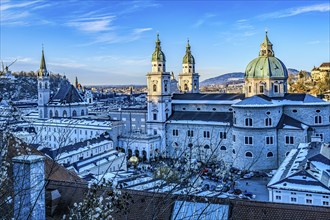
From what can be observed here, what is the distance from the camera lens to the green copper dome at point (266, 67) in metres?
41.4

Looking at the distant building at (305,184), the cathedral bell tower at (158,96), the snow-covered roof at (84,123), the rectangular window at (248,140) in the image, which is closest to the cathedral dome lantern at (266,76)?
the rectangular window at (248,140)

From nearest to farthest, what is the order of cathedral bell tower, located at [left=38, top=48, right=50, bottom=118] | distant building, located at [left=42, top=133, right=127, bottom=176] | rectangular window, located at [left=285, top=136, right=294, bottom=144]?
1. distant building, located at [left=42, top=133, right=127, bottom=176]
2. rectangular window, located at [left=285, top=136, right=294, bottom=144]
3. cathedral bell tower, located at [left=38, top=48, right=50, bottom=118]

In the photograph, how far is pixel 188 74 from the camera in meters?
54.5

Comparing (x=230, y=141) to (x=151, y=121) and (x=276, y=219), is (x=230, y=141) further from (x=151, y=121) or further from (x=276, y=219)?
(x=276, y=219)

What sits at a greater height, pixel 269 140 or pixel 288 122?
pixel 288 122

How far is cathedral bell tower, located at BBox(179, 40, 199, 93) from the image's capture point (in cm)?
5453

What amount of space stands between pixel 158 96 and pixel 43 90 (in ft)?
72.9

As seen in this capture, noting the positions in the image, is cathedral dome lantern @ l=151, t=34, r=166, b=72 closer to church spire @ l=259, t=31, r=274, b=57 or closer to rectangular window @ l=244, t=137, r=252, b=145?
church spire @ l=259, t=31, r=274, b=57

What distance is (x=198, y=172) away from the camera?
614cm

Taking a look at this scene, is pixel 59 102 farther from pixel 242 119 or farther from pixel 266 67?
pixel 266 67

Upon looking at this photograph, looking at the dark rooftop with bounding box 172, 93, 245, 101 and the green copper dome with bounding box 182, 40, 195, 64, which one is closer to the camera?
the dark rooftop with bounding box 172, 93, 245, 101

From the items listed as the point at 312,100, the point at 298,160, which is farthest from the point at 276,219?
the point at 312,100

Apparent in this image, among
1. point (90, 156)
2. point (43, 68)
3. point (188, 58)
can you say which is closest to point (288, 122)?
point (90, 156)

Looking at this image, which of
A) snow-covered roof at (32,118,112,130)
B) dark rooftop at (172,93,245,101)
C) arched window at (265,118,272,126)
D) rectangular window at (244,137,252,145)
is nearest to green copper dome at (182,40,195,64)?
dark rooftop at (172,93,245,101)
